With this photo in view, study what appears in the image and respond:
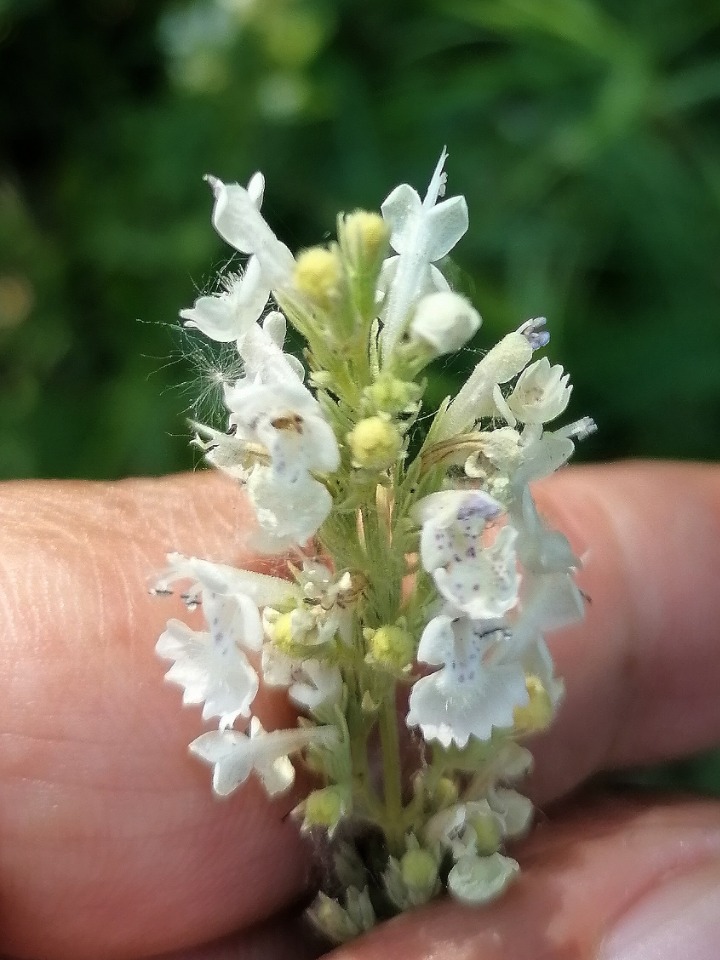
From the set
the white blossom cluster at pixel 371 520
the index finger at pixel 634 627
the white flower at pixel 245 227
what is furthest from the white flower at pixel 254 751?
the index finger at pixel 634 627

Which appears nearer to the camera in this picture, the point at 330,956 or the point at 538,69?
the point at 330,956

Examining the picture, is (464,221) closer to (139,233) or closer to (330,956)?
(330,956)

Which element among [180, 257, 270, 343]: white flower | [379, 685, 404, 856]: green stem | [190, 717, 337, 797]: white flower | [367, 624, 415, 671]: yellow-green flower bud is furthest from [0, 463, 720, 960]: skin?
[180, 257, 270, 343]: white flower

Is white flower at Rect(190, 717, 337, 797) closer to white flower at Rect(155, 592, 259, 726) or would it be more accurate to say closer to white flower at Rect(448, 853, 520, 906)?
white flower at Rect(155, 592, 259, 726)

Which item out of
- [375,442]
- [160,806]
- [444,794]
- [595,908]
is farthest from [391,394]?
[595,908]

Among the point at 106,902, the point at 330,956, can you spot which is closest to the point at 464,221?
the point at 330,956
